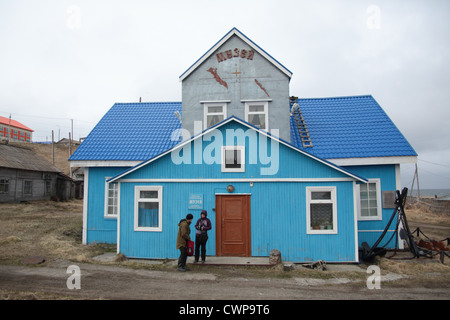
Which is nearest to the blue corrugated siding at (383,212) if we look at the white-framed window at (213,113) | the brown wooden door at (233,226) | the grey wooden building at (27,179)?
the brown wooden door at (233,226)

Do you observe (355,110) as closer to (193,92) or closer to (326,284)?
(193,92)

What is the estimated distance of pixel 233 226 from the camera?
39.9 feet

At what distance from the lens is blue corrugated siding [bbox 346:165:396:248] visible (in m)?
13.4

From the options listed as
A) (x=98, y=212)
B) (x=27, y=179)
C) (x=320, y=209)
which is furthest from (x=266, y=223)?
(x=27, y=179)

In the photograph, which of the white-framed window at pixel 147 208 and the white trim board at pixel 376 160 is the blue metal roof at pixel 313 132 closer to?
the white trim board at pixel 376 160

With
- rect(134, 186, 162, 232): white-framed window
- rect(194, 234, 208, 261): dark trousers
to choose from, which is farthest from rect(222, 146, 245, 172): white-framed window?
rect(134, 186, 162, 232): white-framed window

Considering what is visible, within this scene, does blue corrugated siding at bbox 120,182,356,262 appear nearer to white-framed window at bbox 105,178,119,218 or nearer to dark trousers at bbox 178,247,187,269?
dark trousers at bbox 178,247,187,269

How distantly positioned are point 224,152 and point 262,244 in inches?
151

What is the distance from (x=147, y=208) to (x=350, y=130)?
10290mm

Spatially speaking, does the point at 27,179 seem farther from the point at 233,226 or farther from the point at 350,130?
the point at 350,130

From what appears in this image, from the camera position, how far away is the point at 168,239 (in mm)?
12234

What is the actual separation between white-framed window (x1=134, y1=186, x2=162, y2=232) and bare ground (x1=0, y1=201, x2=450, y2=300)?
4.95ft

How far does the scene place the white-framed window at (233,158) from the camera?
40.2ft

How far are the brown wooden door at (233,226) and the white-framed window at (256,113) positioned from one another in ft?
14.6
